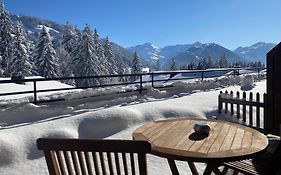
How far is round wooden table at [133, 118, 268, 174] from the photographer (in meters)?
2.81

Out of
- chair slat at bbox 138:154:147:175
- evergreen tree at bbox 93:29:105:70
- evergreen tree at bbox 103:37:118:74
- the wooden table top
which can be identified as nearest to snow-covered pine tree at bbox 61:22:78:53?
evergreen tree at bbox 93:29:105:70

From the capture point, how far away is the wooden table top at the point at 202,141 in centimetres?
281

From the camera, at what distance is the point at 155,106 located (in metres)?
8.12

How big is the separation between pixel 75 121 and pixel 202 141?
13.3 feet

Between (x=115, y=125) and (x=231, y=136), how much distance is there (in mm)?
3704

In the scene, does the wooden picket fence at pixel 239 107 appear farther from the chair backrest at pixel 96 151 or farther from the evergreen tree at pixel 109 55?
the evergreen tree at pixel 109 55

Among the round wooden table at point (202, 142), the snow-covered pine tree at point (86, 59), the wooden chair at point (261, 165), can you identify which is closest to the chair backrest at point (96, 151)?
the round wooden table at point (202, 142)

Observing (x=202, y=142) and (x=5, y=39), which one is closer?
(x=202, y=142)

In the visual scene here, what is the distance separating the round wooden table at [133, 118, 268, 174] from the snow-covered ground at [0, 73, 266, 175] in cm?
146

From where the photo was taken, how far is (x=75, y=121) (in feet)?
21.9

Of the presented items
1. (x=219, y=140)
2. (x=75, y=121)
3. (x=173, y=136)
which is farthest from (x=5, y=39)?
(x=219, y=140)

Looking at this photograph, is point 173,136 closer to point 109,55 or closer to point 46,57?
point 46,57

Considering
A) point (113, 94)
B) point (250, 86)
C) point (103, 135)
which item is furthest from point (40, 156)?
point (250, 86)

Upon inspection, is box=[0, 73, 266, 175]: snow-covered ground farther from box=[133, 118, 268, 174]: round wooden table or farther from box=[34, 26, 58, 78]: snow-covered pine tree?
box=[34, 26, 58, 78]: snow-covered pine tree
